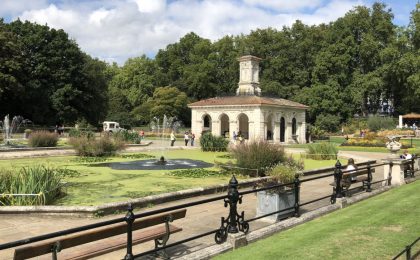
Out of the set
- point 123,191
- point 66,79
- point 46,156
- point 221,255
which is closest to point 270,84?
point 66,79

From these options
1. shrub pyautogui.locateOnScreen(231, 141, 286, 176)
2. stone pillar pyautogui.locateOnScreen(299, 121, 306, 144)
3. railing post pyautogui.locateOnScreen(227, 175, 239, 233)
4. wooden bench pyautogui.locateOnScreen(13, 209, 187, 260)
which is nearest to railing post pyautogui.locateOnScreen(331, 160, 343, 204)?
railing post pyautogui.locateOnScreen(227, 175, 239, 233)

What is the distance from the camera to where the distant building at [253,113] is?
1780 inches

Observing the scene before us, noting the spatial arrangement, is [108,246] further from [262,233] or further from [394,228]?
[394,228]

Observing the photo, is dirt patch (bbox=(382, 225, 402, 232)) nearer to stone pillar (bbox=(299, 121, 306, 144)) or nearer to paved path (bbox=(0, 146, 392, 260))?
paved path (bbox=(0, 146, 392, 260))

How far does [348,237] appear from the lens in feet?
24.2

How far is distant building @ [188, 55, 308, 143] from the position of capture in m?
45.2

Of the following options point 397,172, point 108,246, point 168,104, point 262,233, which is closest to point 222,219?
point 262,233

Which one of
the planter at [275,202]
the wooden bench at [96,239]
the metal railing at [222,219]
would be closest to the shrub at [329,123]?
the metal railing at [222,219]

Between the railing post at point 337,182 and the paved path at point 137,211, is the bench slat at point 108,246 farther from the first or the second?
the railing post at point 337,182

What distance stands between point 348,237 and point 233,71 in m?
72.3

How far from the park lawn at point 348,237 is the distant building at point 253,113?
34344 mm

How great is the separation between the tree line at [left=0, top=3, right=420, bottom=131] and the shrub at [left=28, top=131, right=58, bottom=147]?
22.1 m

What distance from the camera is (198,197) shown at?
482 inches

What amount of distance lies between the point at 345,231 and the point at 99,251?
4.49 m
